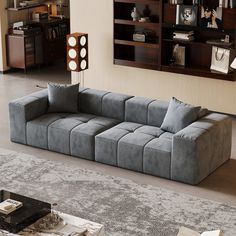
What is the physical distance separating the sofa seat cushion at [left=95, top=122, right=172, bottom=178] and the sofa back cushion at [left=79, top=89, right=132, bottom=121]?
43 centimetres

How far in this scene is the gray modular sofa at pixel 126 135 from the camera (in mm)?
6736

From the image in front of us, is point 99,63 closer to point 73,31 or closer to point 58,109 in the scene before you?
point 73,31

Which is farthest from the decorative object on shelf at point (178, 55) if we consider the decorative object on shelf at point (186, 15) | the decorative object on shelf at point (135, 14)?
the decorative object on shelf at point (135, 14)

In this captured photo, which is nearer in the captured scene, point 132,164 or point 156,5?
point 132,164

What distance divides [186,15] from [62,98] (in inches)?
83.6

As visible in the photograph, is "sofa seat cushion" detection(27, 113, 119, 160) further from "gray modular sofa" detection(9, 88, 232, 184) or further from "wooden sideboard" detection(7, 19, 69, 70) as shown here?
"wooden sideboard" detection(7, 19, 69, 70)

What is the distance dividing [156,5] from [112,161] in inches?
112

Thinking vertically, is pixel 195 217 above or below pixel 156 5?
below

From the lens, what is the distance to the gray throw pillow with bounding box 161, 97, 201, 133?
7.10 metres

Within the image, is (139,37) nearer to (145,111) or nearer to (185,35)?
(185,35)

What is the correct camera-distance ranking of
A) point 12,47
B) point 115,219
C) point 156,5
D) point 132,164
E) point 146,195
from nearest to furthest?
point 115,219, point 146,195, point 132,164, point 156,5, point 12,47

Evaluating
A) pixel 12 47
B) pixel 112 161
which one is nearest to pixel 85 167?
pixel 112 161

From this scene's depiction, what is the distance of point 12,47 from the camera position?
11422 millimetres

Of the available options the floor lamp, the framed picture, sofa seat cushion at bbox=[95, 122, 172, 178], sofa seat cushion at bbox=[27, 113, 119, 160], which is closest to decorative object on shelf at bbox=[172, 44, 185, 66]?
the framed picture
